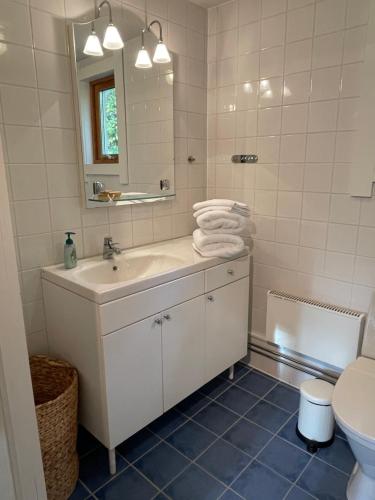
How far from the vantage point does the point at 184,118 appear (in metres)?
2.12

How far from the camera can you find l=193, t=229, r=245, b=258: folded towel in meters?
1.80

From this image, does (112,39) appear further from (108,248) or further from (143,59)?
(108,248)

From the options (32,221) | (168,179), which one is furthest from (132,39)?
(32,221)

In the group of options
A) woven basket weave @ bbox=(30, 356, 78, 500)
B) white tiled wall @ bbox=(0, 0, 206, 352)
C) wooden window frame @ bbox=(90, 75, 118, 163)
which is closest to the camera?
woven basket weave @ bbox=(30, 356, 78, 500)

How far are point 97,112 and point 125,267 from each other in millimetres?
771

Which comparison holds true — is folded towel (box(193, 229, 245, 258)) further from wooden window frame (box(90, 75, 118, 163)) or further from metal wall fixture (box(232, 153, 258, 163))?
wooden window frame (box(90, 75, 118, 163))

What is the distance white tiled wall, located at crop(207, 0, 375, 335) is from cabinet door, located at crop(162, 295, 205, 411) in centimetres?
60

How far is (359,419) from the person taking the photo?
1.22 metres

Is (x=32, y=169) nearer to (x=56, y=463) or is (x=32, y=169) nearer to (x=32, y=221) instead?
(x=32, y=221)

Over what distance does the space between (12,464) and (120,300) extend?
0.62 meters

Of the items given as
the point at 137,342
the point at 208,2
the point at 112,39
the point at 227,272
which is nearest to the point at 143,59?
the point at 112,39

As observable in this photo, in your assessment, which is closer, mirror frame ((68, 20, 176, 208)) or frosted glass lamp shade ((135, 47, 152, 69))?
mirror frame ((68, 20, 176, 208))

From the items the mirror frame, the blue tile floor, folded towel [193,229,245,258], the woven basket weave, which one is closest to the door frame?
the woven basket weave

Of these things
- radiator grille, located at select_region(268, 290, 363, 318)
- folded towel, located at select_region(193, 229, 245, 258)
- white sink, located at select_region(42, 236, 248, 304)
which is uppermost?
folded towel, located at select_region(193, 229, 245, 258)
